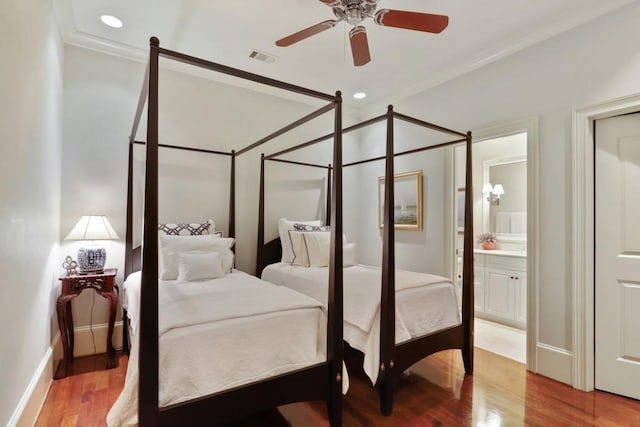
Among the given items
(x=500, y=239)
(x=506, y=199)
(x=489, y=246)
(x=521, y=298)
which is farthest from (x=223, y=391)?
(x=506, y=199)

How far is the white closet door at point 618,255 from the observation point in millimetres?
2359

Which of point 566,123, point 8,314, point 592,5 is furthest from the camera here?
point 566,123

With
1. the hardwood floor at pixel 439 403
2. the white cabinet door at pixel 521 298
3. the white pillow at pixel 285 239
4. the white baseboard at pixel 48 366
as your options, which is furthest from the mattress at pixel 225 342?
the white cabinet door at pixel 521 298

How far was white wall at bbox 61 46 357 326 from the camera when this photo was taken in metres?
3.03

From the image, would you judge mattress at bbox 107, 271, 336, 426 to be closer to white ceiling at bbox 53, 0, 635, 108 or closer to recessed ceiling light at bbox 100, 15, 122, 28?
white ceiling at bbox 53, 0, 635, 108

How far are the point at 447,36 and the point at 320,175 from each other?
2188 mm

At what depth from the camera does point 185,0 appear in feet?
8.10

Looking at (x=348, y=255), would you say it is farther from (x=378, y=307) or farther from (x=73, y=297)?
(x=73, y=297)

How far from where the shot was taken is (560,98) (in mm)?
2689

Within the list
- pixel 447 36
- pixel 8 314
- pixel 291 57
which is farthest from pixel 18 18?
pixel 447 36

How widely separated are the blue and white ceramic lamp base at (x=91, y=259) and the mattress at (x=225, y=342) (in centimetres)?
109

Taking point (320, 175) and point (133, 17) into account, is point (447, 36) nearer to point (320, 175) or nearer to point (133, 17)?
point (320, 175)

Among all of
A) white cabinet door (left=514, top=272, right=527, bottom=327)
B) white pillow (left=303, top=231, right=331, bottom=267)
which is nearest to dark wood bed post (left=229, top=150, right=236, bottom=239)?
white pillow (left=303, top=231, right=331, bottom=267)

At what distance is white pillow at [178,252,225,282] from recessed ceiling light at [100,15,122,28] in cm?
198
